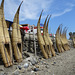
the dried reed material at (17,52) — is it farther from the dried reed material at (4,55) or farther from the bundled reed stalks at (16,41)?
the dried reed material at (4,55)

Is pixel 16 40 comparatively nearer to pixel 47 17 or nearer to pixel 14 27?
pixel 14 27

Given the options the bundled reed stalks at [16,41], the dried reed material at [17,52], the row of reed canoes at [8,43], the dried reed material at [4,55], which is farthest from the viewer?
the bundled reed stalks at [16,41]

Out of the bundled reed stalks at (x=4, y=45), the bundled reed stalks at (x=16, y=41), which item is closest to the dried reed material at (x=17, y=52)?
the bundled reed stalks at (x=16, y=41)

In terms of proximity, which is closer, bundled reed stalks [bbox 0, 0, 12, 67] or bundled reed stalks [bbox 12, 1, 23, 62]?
bundled reed stalks [bbox 0, 0, 12, 67]

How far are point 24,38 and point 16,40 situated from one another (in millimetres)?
4792

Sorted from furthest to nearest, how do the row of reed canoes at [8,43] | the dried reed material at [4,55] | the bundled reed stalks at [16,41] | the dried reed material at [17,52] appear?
the bundled reed stalks at [16,41] < the dried reed material at [17,52] < the row of reed canoes at [8,43] < the dried reed material at [4,55]

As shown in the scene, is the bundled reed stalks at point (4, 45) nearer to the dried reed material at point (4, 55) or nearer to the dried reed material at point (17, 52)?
the dried reed material at point (4, 55)

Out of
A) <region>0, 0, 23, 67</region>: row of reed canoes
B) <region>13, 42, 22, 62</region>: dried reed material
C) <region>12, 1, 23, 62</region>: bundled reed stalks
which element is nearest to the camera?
<region>0, 0, 23, 67</region>: row of reed canoes

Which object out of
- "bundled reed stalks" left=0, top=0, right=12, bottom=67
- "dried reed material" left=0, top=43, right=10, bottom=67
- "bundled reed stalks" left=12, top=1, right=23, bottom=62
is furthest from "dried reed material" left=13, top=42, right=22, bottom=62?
"dried reed material" left=0, top=43, right=10, bottom=67

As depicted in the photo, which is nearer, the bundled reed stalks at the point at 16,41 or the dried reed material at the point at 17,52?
the dried reed material at the point at 17,52

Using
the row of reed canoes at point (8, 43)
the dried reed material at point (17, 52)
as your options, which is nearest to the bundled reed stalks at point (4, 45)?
the row of reed canoes at point (8, 43)

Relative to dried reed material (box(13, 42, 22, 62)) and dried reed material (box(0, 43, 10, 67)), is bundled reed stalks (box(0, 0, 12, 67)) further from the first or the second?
dried reed material (box(13, 42, 22, 62))

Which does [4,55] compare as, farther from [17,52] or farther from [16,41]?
[16,41]

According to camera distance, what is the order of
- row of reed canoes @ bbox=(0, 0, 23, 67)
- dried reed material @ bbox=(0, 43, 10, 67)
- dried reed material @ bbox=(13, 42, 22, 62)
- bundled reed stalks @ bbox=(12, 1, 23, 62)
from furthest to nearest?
bundled reed stalks @ bbox=(12, 1, 23, 62), dried reed material @ bbox=(13, 42, 22, 62), row of reed canoes @ bbox=(0, 0, 23, 67), dried reed material @ bbox=(0, 43, 10, 67)
